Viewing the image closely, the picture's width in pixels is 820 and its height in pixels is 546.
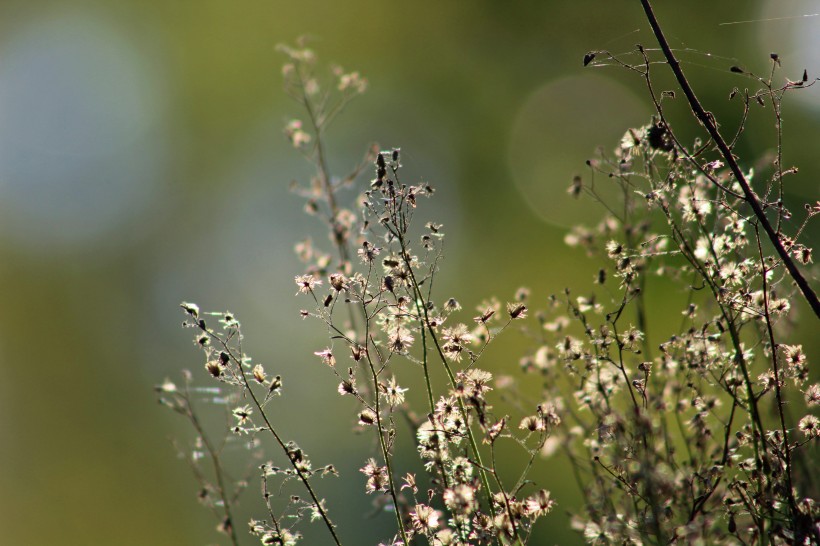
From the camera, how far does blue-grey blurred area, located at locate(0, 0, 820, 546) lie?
21.6ft

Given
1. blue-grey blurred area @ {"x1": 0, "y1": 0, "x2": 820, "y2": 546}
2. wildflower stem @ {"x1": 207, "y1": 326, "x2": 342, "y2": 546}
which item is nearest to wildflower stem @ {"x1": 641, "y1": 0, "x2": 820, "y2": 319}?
wildflower stem @ {"x1": 207, "y1": 326, "x2": 342, "y2": 546}

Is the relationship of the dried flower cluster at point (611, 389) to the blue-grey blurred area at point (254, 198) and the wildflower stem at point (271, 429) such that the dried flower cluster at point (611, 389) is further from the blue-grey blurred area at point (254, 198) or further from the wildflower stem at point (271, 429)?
the blue-grey blurred area at point (254, 198)

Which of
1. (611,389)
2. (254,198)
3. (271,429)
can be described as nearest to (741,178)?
(611,389)

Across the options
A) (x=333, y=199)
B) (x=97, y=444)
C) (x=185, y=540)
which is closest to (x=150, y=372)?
(x=97, y=444)

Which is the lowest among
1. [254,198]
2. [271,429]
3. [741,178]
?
[271,429]

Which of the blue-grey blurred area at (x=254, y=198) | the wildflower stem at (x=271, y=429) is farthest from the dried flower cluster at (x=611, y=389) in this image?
the blue-grey blurred area at (x=254, y=198)

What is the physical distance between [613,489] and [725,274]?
1.38ft

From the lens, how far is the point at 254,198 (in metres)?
9.11

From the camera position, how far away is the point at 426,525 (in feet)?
3.64

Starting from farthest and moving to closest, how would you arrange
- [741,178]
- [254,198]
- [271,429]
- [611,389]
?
[254,198]
[611,389]
[271,429]
[741,178]

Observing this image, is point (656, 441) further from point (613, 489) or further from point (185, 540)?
point (185, 540)

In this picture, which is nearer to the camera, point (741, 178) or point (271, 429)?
point (741, 178)

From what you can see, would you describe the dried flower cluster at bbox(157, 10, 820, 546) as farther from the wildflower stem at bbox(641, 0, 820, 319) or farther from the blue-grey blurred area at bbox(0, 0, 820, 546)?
the blue-grey blurred area at bbox(0, 0, 820, 546)

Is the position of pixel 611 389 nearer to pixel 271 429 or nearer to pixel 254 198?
pixel 271 429
